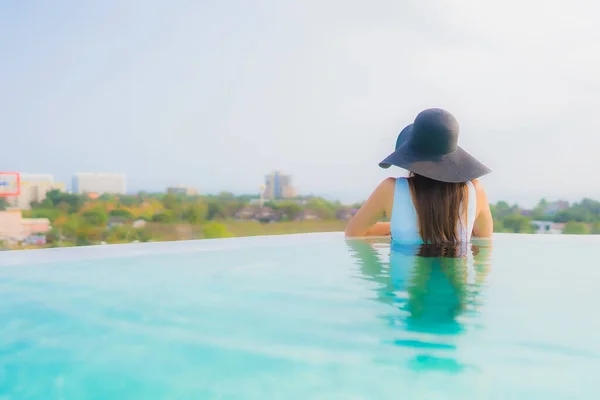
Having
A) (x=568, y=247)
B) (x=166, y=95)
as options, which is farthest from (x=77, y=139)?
(x=568, y=247)

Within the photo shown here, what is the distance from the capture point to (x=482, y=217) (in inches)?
111

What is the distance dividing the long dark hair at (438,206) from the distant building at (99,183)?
56.3m

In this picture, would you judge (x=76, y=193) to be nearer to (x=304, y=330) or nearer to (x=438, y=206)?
→ (x=438, y=206)

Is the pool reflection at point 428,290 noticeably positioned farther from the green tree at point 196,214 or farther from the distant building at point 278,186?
the distant building at point 278,186

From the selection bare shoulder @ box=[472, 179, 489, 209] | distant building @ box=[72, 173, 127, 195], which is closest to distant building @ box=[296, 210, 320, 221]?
distant building @ box=[72, 173, 127, 195]

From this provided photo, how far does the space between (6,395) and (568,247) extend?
11.1ft

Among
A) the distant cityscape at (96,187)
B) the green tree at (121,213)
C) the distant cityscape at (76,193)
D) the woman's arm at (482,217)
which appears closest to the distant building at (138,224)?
the distant cityscape at (76,193)

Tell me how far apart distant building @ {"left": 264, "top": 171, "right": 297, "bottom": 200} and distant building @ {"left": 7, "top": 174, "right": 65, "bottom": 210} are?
21.4 m

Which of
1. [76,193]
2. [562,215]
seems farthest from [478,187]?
[76,193]

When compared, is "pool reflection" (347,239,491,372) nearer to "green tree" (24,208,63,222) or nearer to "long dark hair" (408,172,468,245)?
"long dark hair" (408,172,468,245)

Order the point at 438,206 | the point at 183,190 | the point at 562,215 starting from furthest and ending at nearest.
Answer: the point at 183,190, the point at 562,215, the point at 438,206

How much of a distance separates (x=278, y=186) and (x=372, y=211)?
193 ft

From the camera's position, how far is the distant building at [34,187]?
153ft

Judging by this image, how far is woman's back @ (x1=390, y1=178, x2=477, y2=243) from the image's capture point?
8.14ft
